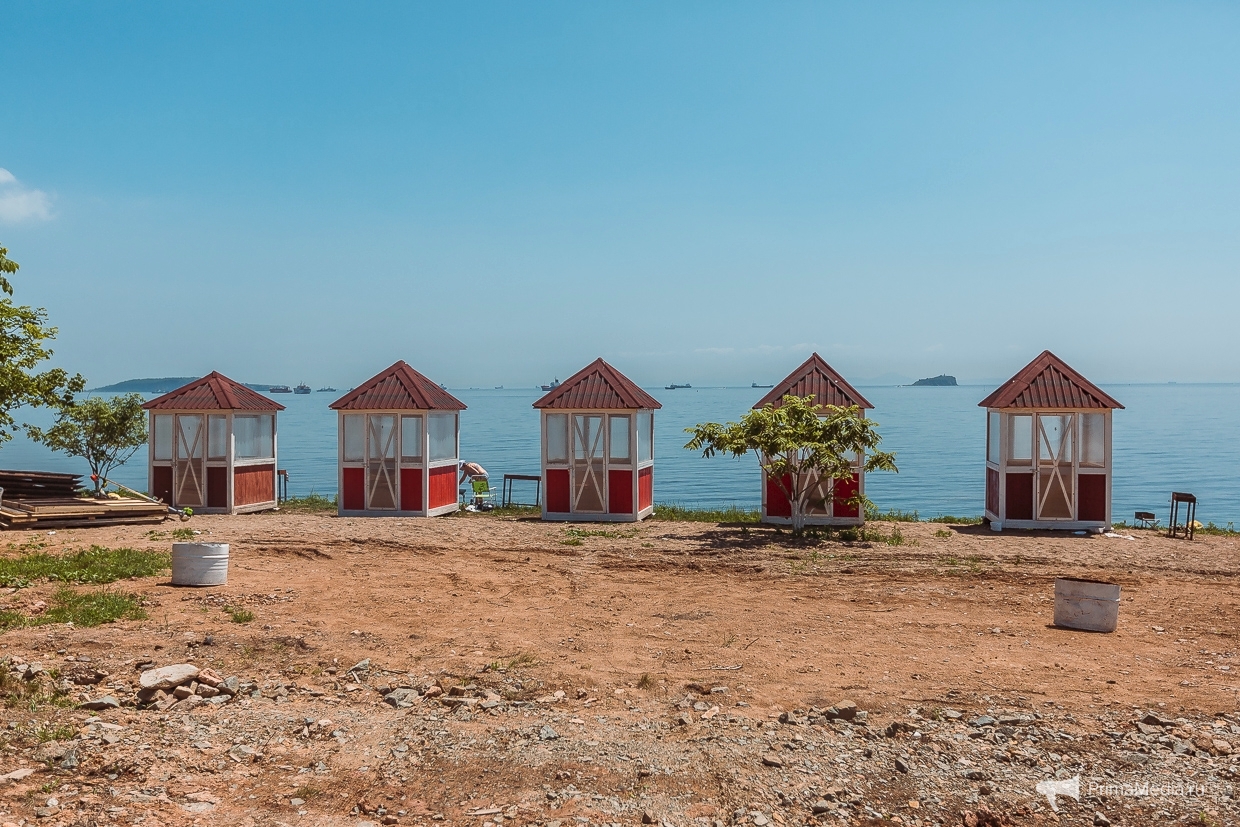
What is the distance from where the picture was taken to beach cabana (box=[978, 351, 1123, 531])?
18.5 metres

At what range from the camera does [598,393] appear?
20.6 metres

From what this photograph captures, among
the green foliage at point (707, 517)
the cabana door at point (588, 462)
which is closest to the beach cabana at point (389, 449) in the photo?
the cabana door at point (588, 462)

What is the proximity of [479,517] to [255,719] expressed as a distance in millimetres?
14271

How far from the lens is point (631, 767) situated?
640cm

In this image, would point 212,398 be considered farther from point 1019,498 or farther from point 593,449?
point 1019,498

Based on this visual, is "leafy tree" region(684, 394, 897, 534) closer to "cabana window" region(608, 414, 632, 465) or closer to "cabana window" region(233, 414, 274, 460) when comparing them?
"cabana window" region(608, 414, 632, 465)

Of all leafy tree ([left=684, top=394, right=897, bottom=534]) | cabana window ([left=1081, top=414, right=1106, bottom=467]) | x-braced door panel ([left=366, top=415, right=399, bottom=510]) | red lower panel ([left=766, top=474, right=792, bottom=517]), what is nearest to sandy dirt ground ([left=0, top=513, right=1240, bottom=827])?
leafy tree ([left=684, top=394, right=897, bottom=534])

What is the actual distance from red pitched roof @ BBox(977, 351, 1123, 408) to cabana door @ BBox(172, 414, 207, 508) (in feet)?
56.3

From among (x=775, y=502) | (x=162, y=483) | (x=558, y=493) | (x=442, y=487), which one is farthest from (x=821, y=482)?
(x=162, y=483)

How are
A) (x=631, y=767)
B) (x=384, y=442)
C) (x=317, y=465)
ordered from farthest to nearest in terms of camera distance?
1. (x=317, y=465)
2. (x=384, y=442)
3. (x=631, y=767)

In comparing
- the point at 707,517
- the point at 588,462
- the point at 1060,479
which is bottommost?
the point at 707,517

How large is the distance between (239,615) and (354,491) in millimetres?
11034

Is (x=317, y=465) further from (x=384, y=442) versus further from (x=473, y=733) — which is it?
(x=473, y=733)

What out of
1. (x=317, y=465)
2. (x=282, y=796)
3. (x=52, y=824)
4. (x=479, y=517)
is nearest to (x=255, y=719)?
(x=282, y=796)
